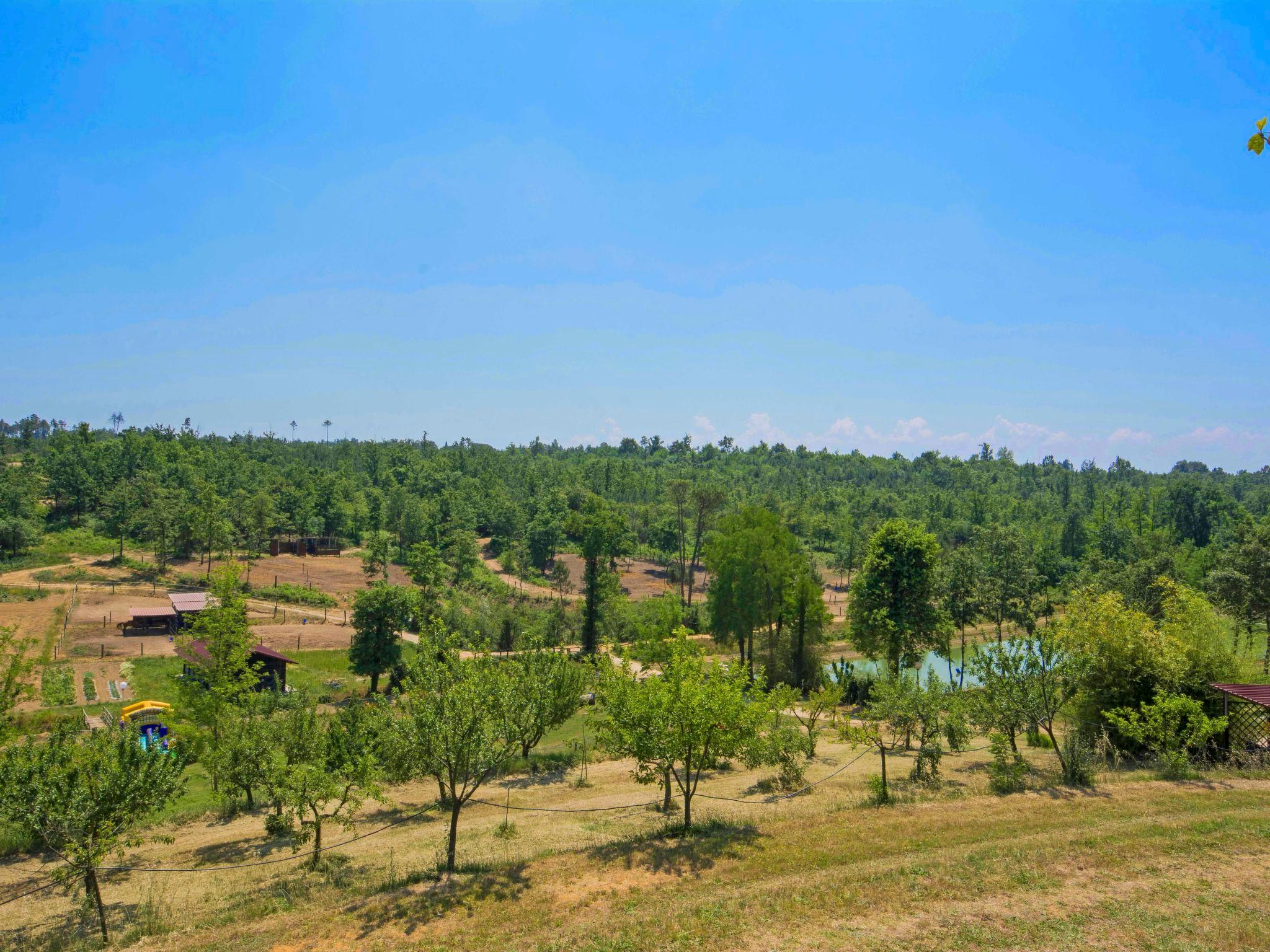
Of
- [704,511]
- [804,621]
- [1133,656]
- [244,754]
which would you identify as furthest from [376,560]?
[1133,656]

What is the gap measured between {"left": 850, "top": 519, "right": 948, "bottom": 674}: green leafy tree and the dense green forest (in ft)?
6.84

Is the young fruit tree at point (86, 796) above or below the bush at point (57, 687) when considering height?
above

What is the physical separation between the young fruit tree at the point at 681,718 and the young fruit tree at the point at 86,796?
10.3 m

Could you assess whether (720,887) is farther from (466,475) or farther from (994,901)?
(466,475)

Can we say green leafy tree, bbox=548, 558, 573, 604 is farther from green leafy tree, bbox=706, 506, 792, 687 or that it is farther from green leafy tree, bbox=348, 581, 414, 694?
green leafy tree, bbox=706, 506, 792, 687

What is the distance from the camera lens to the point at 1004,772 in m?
20.0

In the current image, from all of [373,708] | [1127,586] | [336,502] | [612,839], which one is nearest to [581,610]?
[373,708]

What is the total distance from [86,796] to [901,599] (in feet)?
115

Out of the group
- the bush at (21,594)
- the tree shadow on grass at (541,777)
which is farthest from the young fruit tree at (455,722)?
the bush at (21,594)

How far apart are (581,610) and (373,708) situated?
27.9 metres

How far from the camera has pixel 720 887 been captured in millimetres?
14336

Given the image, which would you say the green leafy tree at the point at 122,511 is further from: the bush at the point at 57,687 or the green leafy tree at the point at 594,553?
the green leafy tree at the point at 594,553

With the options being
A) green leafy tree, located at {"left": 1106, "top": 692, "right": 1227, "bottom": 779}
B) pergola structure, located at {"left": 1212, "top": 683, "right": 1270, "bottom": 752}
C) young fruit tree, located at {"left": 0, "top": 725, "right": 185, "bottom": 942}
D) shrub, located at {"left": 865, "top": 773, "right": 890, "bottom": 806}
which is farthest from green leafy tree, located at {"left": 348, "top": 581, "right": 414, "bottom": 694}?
pergola structure, located at {"left": 1212, "top": 683, "right": 1270, "bottom": 752}

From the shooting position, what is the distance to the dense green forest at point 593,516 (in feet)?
189
